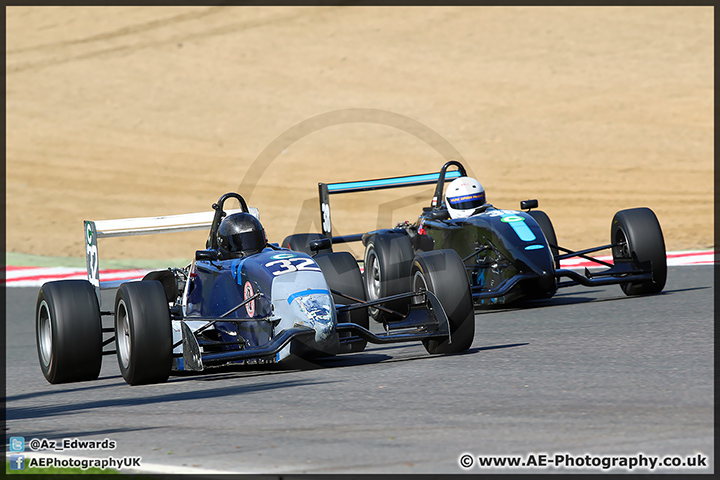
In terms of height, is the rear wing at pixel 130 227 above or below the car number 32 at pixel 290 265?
above

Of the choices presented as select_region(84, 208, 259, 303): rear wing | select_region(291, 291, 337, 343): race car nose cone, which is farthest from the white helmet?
select_region(291, 291, 337, 343): race car nose cone

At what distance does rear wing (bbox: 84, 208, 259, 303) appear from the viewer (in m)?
10.6

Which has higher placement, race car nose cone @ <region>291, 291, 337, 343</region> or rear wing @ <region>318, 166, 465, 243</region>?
rear wing @ <region>318, 166, 465, 243</region>

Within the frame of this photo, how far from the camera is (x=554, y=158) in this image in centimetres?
2536

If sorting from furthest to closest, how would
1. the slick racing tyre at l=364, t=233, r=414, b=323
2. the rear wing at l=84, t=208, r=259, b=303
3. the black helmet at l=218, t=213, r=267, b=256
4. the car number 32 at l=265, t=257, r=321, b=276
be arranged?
1. the slick racing tyre at l=364, t=233, r=414, b=323
2. the rear wing at l=84, t=208, r=259, b=303
3. the black helmet at l=218, t=213, r=267, b=256
4. the car number 32 at l=265, t=257, r=321, b=276

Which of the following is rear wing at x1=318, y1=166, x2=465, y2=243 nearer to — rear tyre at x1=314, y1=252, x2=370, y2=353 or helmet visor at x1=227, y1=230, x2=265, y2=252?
rear tyre at x1=314, y1=252, x2=370, y2=353

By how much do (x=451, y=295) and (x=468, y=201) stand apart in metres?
3.76

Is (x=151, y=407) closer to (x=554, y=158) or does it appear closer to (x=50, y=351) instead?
(x=50, y=351)

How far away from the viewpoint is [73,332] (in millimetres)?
9109

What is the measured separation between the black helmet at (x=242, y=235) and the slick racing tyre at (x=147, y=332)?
3.21 ft

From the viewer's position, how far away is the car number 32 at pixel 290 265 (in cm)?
875

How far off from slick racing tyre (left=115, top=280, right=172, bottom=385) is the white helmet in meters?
4.87

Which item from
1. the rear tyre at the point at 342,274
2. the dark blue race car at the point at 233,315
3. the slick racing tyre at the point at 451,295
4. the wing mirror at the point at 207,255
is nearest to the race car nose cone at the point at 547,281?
the dark blue race car at the point at 233,315

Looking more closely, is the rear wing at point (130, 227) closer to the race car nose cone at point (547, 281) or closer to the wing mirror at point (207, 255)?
the wing mirror at point (207, 255)
